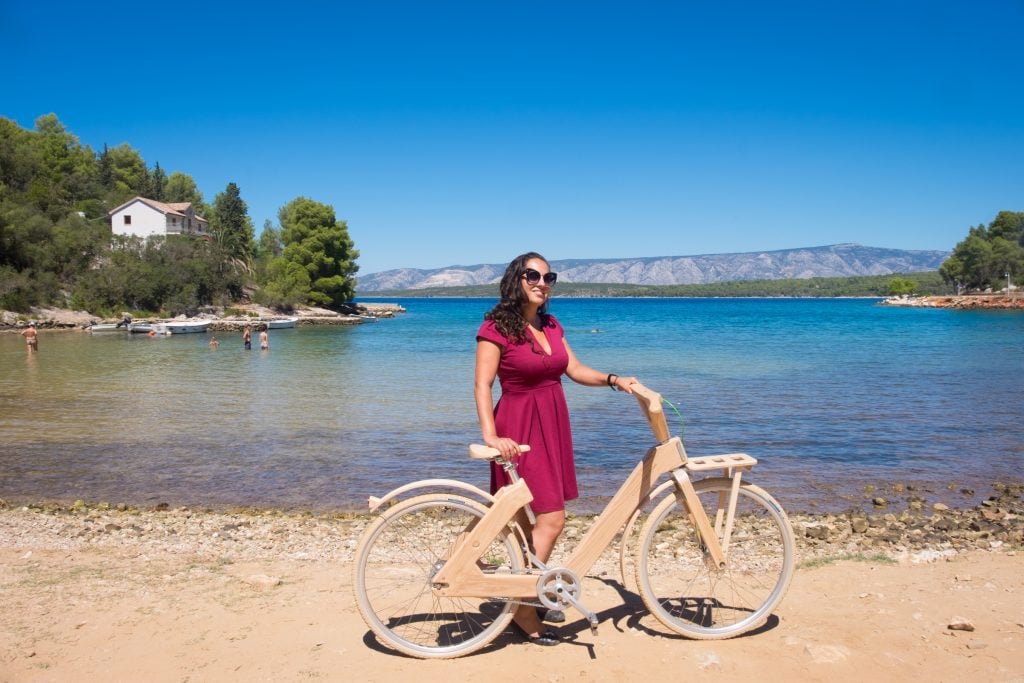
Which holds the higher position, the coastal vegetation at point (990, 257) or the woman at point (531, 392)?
the coastal vegetation at point (990, 257)

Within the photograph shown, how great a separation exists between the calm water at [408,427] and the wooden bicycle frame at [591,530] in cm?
474

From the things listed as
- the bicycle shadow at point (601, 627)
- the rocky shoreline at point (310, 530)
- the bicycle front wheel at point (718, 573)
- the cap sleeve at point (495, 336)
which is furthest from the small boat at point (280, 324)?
the cap sleeve at point (495, 336)

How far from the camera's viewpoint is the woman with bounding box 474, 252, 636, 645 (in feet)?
13.8

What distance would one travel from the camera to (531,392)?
4.27 m

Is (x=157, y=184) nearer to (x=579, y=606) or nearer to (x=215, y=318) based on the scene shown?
(x=215, y=318)

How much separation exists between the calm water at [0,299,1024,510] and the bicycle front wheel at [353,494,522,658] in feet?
12.7

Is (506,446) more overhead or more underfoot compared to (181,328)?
more overhead

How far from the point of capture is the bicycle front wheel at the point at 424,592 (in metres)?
4.20

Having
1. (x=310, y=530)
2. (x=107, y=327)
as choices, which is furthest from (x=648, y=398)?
(x=107, y=327)

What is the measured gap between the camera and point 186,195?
123812mm

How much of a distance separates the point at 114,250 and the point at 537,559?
7756 centimetres

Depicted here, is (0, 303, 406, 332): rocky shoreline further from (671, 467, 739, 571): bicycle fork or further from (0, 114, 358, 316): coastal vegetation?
(671, 467, 739, 571): bicycle fork

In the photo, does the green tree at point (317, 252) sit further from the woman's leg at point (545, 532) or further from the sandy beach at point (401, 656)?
the woman's leg at point (545, 532)

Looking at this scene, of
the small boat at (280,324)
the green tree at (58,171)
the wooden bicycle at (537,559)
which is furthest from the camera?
the green tree at (58,171)
